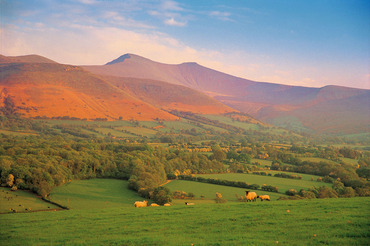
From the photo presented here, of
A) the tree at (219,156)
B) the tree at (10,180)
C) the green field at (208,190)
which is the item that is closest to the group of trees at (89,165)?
the tree at (10,180)

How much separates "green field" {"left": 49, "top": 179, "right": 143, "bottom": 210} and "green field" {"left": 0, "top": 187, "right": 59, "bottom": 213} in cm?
241

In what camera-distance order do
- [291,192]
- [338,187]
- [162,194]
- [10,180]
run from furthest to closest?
[338,187] → [291,192] → [10,180] → [162,194]

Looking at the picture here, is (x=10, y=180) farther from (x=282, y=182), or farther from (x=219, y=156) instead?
(x=219, y=156)

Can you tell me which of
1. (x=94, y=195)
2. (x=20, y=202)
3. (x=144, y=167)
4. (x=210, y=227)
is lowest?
(x=94, y=195)

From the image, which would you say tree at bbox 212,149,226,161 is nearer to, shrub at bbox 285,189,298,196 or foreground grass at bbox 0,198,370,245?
shrub at bbox 285,189,298,196

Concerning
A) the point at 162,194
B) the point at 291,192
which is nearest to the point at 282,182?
the point at 291,192

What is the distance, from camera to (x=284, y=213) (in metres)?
19.2

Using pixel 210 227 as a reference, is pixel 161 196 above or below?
below

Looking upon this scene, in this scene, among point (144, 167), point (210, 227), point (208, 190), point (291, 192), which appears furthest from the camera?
point (144, 167)

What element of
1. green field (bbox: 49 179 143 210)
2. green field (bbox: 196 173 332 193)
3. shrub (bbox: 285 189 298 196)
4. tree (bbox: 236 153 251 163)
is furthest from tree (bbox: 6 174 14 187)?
tree (bbox: 236 153 251 163)

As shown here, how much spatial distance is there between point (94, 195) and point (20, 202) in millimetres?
12220

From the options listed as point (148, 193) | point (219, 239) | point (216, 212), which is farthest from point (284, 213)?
point (148, 193)

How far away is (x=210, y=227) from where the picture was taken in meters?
17.1

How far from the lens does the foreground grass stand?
1400 cm
